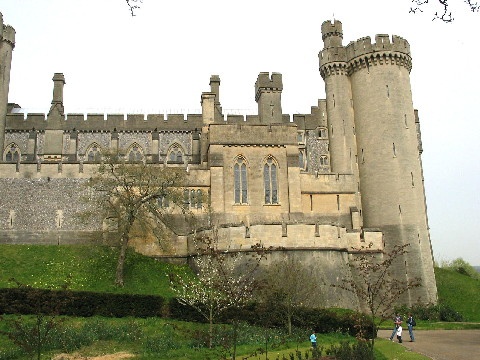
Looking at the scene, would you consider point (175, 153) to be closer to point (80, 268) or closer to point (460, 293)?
point (80, 268)

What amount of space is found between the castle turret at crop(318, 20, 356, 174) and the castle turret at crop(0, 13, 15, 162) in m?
24.6

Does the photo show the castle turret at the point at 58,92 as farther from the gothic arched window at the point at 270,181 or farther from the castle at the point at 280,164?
the gothic arched window at the point at 270,181

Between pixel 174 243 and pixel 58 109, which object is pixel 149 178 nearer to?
pixel 174 243

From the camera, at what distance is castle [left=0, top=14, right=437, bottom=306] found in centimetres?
3331

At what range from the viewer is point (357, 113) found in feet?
142

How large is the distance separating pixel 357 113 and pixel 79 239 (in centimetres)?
2214

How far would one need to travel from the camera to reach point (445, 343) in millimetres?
23016

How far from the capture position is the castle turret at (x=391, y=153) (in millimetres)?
37844

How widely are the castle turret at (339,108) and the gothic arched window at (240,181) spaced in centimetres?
955

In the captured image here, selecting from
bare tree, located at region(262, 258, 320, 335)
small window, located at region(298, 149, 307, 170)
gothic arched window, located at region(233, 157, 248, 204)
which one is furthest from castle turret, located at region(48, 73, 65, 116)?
bare tree, located at region(262, 258, 320, 335)

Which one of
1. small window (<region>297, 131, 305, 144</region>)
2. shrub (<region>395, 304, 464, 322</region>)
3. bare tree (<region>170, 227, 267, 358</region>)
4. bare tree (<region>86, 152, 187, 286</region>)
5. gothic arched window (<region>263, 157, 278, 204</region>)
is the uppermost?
small window (<region>297, 131, 305, 144</region>)

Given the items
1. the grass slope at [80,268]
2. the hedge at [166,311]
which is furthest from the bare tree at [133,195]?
the hedge at [166,311]

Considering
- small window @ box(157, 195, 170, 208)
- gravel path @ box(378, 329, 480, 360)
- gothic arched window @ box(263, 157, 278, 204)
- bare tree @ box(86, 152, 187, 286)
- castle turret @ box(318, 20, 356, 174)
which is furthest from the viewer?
castle turret @ box(318, 20, 356, 174)

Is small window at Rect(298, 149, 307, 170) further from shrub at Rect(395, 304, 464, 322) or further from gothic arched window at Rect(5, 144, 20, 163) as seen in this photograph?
gothic arched window at Rect(5, 144, 20, 163)
